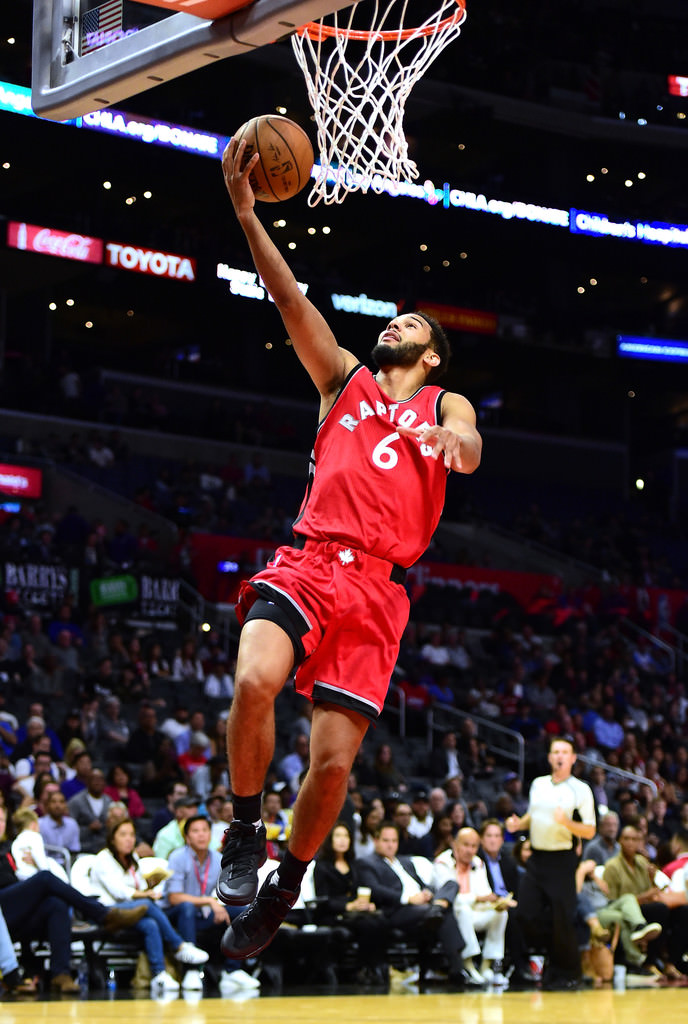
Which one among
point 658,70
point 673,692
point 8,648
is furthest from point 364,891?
point 658,70

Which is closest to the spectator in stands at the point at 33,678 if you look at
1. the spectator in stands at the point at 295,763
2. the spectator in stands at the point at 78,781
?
the spectator in stands at the point at 295,763

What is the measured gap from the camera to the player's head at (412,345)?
527cm

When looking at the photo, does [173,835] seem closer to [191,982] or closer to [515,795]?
[191,982]

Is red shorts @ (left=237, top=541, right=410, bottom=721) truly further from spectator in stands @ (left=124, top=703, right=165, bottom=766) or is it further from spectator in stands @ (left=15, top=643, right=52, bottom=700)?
spectator in stands @ (left=15, top=643, right=52, bottom=700)

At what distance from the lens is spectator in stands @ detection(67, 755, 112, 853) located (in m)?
10.9

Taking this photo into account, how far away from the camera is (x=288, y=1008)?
8258 mm

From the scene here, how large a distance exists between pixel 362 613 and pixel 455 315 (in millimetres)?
25074

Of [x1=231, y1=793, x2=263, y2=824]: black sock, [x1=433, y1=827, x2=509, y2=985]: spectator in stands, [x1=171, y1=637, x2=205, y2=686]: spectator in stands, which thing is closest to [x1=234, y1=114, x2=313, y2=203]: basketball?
[x1=231, y1=793, x2=263, y2=824]: black sock

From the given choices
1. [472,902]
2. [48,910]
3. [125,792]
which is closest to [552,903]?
[472,902]

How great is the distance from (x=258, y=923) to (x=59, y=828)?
20.8 ft

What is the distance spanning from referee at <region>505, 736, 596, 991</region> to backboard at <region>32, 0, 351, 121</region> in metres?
6.43

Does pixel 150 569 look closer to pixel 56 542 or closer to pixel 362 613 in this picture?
pixel 56 542

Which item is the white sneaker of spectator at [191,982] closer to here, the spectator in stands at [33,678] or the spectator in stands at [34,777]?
the spectator in stands at [34,777]

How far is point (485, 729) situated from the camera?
18.7 metres
